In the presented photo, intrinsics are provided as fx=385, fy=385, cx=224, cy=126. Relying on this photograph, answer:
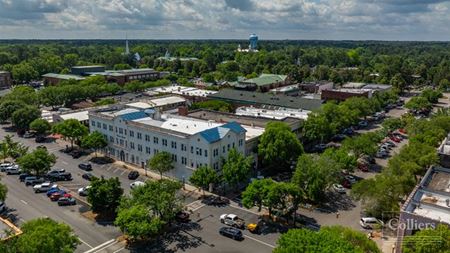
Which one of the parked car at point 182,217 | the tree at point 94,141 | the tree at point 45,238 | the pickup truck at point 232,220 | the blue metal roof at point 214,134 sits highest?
the blue metal roof at point 214,134

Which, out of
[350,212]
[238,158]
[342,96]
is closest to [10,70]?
[342,96]

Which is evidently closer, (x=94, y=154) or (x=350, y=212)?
(x=350, y=212)

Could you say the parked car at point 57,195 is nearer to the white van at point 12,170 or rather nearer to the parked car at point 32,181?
the parked car at point 32,181

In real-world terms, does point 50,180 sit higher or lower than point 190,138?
lower

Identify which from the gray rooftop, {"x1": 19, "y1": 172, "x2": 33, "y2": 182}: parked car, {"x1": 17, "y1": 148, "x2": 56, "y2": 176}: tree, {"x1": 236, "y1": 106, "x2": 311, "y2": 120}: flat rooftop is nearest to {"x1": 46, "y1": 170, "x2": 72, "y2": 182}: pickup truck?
{"x1": 17, "y1": 148, "x2": 56, "y2": 176}: tree

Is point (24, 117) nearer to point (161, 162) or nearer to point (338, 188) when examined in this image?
point (161, 162)

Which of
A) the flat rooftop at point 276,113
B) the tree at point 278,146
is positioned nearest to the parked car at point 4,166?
the tree at point 278,146

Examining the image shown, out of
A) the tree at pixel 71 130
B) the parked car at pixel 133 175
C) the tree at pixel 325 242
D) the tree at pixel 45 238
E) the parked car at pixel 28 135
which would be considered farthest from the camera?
the parked car at pixel 28 135

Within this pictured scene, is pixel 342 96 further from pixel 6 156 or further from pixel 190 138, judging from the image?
pixel 6 156

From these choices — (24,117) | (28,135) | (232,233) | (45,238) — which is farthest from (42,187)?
(24,117)
